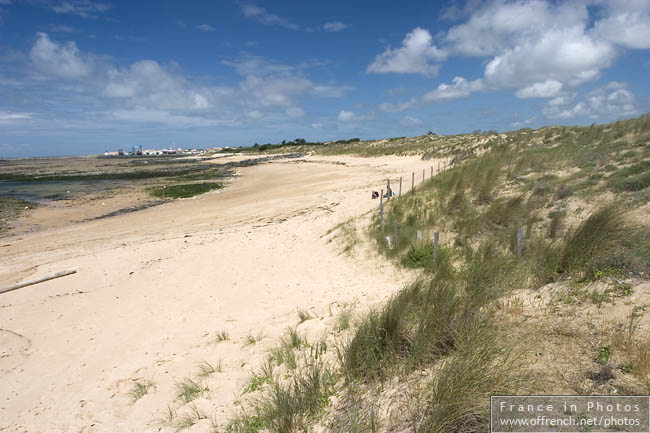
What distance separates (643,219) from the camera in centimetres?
566

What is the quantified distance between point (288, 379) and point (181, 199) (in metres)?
21.2

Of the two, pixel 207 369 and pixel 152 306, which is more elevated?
pixel 207 369

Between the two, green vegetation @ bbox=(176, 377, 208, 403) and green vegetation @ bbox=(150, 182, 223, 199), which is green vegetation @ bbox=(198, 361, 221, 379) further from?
green vegetation @ bbox=(150, 182, 223, 199)

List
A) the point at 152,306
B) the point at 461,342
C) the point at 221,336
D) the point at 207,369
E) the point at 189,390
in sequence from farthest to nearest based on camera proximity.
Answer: the point at 152,306
the point at 221,336
the point at 207,369
the point at 189,390
the point at 461,342

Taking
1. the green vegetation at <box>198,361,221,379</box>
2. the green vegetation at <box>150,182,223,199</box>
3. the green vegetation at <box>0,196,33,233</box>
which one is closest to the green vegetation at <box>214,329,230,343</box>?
the green vegetation at <box>198,361,221,379</box>

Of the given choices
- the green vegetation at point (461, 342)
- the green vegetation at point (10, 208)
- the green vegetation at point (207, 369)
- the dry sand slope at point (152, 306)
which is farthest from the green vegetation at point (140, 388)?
the green vegetation at point (10, 208)

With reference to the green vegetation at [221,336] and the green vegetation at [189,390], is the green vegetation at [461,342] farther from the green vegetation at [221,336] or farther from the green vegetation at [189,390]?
the green vegetation at [221,336]

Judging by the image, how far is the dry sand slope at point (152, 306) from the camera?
435 cm

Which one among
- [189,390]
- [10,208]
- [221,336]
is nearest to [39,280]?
[221,336]

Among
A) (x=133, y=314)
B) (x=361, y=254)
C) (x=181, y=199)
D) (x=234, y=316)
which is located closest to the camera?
(x=234, y=316)

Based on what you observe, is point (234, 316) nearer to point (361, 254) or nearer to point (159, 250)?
point (361, 254)

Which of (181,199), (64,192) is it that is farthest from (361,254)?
(64,192)

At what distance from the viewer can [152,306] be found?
23.7 ft

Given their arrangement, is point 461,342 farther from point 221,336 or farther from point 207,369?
point 221,336
